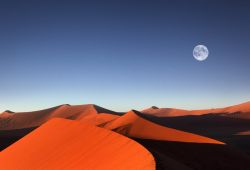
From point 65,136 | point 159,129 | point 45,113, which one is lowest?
point 45,113

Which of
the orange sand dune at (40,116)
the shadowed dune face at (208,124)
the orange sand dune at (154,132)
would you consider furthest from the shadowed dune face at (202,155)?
the orange sand dune at (40,116)

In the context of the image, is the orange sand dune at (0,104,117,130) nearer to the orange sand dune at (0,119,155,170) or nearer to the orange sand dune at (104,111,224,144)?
the orange sand dune at (104,111,224,144)

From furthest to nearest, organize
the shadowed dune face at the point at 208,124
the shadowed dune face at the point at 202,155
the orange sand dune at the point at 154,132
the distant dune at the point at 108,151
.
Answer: the shadowed dune face at the point at 208,124 → the orange sand dune at the point at 154,132 → the shadowed dune face at the point at 202,155 → the distant dune at the point at 108,151

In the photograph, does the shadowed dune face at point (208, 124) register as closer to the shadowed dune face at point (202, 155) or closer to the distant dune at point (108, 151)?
the distant dune at point (108, 151)

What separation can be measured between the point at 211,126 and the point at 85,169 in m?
42.0

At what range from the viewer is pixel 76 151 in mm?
12125

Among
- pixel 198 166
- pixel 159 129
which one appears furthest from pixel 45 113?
pixel 198 166

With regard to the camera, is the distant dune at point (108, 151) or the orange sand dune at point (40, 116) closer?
the distant dune at point (108, 151)

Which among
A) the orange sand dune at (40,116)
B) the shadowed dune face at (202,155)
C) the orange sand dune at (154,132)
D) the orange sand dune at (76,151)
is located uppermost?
the orange sand dune at (76,151)

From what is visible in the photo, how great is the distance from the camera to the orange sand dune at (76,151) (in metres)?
9.34

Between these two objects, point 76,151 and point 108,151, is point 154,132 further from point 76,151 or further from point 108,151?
point 108,151

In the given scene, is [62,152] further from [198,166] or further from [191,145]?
[191,145]

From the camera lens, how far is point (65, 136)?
14961mm

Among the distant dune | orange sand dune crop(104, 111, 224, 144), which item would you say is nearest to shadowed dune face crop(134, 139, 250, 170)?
the distant dune
